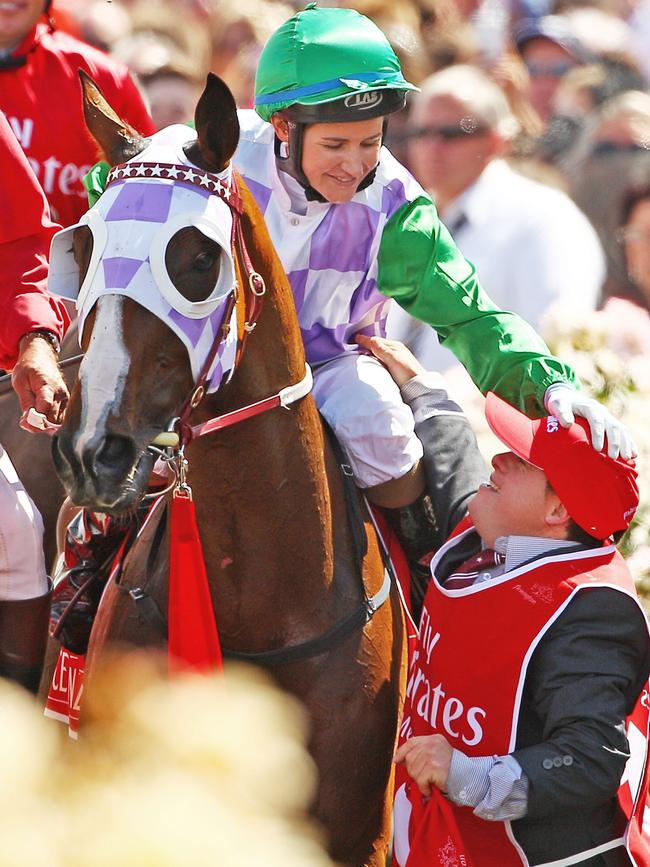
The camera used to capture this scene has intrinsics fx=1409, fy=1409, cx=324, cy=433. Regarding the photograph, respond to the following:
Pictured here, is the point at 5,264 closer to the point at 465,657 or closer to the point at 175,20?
the point at 465,657

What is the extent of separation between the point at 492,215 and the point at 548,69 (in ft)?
8.41

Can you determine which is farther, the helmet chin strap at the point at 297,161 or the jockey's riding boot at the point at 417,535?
the jockey's riding boot at the point at 417,535

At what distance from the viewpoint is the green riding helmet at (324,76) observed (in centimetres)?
336

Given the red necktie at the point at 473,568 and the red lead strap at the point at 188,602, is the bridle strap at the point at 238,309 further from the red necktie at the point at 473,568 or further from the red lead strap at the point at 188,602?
the red necktie at the point at 473,568

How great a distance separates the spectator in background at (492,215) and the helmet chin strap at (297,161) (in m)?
2.68

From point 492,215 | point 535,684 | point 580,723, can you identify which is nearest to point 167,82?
point 492,215

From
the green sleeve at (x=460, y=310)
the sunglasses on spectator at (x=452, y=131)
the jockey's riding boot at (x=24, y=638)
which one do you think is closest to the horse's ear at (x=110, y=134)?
the green sleeve at (x=460, y=310)

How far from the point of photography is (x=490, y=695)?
3.07m

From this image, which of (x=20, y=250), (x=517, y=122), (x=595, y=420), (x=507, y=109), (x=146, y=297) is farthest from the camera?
(x=517, y=122)

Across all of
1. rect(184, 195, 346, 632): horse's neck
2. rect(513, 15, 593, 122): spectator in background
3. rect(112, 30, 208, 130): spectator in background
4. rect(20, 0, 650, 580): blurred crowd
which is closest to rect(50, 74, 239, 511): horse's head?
rect(184, 195, 346, 632): horse's neck

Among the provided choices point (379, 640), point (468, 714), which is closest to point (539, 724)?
point (468, 714)

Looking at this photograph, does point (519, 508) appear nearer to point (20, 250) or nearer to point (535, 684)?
point (535, 684)

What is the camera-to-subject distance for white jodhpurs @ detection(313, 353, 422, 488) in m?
3.55

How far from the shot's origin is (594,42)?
28.0ft
